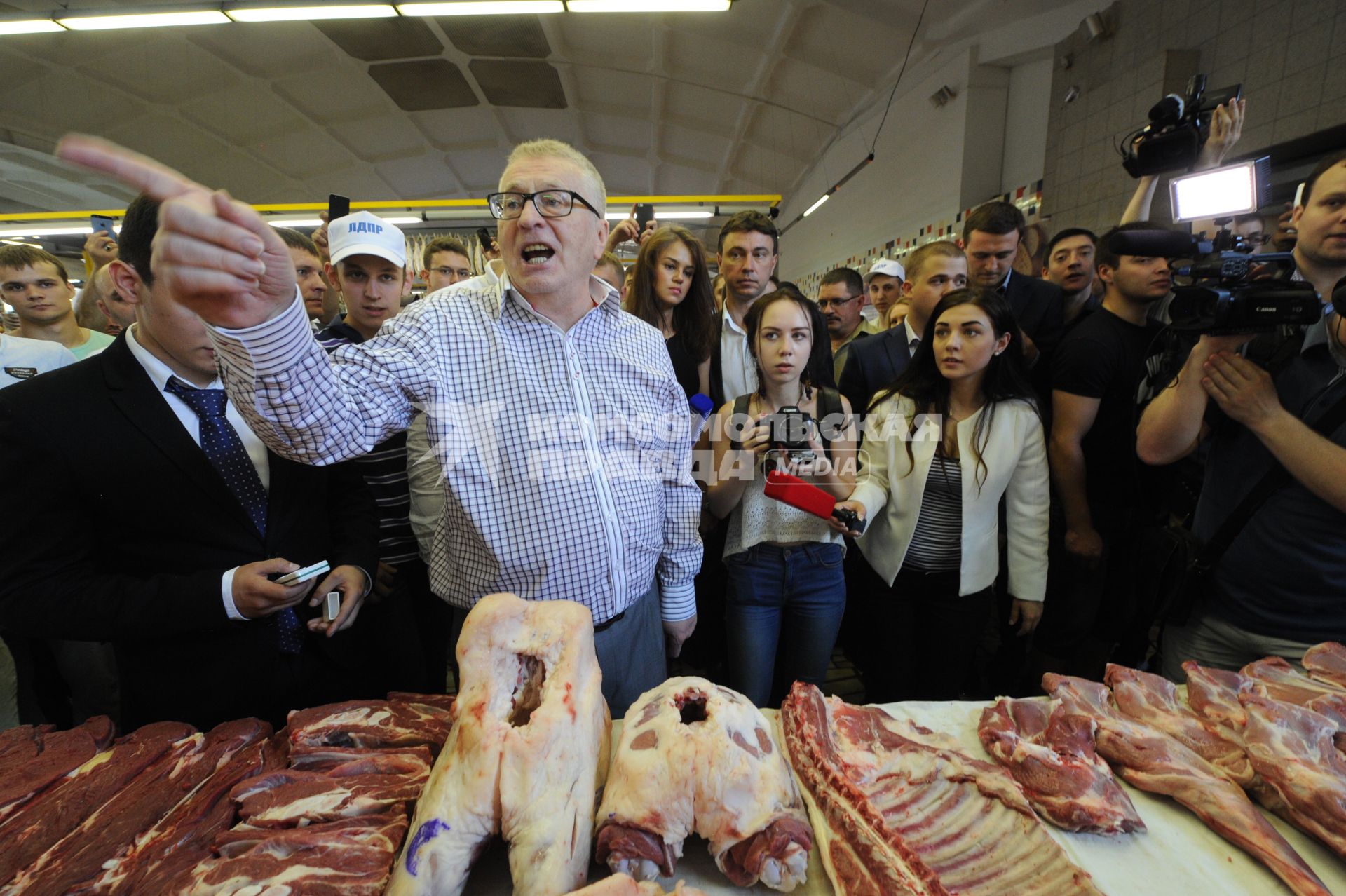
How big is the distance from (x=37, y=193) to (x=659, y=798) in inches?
766

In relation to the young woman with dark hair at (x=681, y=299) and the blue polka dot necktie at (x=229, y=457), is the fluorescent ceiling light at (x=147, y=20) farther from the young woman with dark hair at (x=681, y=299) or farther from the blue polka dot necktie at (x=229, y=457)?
the blue polka dot necktie at (x=229, y=457)

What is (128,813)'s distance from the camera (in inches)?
42.7

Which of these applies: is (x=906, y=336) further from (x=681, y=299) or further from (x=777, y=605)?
(x=777, y=605)

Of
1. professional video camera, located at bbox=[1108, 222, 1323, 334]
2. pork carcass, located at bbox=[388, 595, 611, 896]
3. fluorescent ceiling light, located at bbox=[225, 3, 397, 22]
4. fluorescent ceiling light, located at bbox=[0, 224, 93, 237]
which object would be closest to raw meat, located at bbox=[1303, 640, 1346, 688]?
professional video camera, located at bbox=[1108, 222, 1323, 334]

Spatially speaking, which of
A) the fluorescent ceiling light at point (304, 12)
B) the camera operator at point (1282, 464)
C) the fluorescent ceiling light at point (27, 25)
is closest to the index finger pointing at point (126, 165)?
the camera operator at point (1282, 464)

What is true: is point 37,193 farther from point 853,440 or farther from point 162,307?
point 853,440

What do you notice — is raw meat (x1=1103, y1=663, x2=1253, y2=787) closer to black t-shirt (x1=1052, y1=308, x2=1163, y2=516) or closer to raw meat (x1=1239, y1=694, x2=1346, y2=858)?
raw meat (x1=1239, y1=694, x2=1346, y2=858)

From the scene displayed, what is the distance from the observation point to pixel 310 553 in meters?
1.68

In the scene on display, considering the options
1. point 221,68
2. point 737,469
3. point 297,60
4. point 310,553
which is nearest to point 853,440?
point 737,469

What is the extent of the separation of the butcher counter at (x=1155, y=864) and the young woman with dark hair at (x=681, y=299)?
2.17 m

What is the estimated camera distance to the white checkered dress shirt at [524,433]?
1424 millimetres

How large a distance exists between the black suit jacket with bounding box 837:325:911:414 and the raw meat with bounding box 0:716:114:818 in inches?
128

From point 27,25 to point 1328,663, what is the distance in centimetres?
1069

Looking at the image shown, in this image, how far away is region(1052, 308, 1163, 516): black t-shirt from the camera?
2.49 meters
